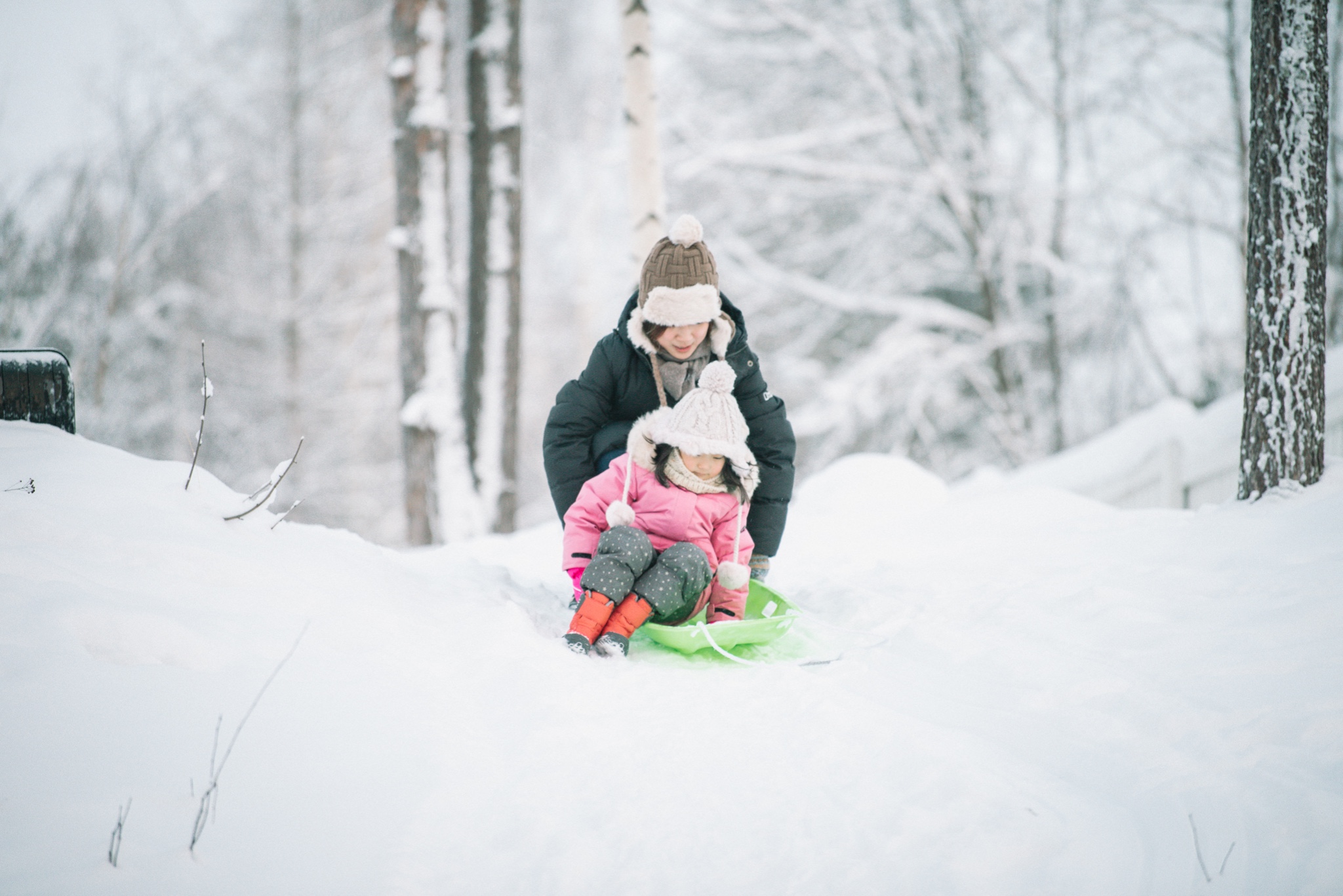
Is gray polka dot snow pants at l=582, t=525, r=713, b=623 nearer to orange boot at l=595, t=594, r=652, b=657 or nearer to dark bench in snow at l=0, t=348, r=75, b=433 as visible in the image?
orange boot at l=595, t=594, r=652, b=657

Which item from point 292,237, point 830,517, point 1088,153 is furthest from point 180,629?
point 292,237

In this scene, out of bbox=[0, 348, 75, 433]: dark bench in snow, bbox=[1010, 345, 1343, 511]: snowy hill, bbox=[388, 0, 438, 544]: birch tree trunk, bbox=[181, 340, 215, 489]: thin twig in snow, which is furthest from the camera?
bbox=[388, 0, 438, 544]: birch tree trunk

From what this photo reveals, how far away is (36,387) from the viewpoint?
2246 millimetres

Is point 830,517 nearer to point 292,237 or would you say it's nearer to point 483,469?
point 483,469

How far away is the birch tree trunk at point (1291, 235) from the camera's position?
3.01m

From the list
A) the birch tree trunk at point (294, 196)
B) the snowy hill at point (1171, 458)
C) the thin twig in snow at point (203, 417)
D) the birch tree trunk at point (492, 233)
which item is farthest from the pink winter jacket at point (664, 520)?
the birch tree trunk at point (294, 196)

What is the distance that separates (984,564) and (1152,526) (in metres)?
0.73

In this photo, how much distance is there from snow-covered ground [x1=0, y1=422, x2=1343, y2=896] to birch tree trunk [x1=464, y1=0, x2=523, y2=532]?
10.6 ft

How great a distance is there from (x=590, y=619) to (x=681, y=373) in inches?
37.0

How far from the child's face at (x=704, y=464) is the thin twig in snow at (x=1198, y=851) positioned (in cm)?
145

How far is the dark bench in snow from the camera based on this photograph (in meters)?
2.20

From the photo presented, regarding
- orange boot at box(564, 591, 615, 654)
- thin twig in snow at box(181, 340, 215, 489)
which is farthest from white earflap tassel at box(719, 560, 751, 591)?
thin twig in snow at box(181, 340, 215, 489)

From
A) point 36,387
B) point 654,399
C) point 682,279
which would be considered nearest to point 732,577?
point 654,399

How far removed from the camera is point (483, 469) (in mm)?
5738
